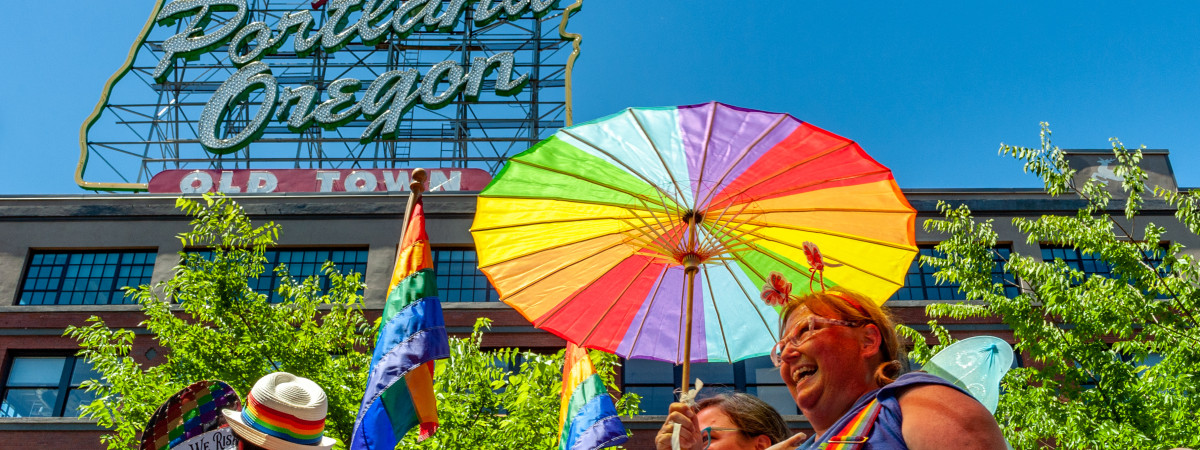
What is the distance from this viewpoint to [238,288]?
14820mm

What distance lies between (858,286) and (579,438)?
522 centimetres

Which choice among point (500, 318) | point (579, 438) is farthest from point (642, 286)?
point (500, 318)

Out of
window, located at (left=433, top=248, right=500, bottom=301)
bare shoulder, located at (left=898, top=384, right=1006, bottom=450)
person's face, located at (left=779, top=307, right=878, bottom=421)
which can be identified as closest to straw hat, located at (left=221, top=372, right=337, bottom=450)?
person's face, located at (left=779, top=307, right=878, bottom=421)

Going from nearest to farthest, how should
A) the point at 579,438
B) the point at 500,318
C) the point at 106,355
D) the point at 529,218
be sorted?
1. the point at 529,218
2. the point at 579,438
3. the point at 106,355
4. the point at 500,318

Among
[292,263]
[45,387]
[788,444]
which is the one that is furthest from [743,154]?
[45,387]

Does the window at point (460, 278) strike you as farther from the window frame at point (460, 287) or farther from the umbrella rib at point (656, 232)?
the umbrella rib at point (656, 232)

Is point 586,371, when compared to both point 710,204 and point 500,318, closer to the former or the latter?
point 710,204

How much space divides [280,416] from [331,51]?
27.9 m

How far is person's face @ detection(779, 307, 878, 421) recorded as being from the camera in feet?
7.93

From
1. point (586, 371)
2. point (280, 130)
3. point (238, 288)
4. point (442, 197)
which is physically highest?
point (280, 130)

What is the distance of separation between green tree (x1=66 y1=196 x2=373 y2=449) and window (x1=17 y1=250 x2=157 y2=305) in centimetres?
1166

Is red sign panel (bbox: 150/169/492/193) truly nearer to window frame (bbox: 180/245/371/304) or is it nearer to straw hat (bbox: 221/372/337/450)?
window frame (bbox: 180/245/371/304)

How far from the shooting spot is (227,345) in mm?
14258

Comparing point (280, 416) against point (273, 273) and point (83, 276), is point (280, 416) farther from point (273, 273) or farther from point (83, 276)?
point (83, 276)
